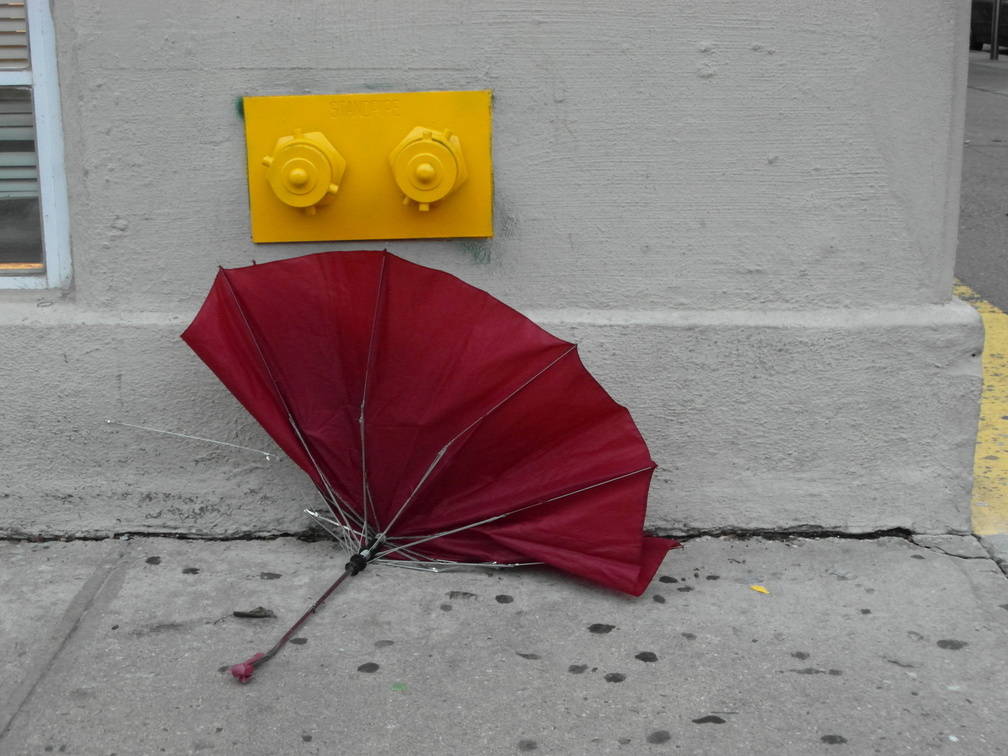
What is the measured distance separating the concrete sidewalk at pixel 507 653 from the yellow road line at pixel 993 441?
0.67ft

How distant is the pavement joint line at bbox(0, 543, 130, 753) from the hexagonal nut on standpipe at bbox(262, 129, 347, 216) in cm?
128

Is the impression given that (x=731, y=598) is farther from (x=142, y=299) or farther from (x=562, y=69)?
(x=142, y=299)

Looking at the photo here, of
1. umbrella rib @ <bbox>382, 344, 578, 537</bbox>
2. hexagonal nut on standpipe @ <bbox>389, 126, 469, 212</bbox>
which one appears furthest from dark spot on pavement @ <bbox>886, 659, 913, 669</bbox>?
hexagonal nut on standpipe @ <bbox>389, 126, 469, 212</bbox>

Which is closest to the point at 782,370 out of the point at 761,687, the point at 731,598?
the point at 731,598

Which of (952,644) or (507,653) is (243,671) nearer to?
(507,653)

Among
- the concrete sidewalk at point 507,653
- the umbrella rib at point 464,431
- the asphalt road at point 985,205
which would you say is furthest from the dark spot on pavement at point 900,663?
the asphalt road at point 985,205

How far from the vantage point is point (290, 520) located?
368cm

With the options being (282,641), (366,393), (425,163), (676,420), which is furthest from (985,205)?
(282,641)

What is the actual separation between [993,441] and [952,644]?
1495 millimetres

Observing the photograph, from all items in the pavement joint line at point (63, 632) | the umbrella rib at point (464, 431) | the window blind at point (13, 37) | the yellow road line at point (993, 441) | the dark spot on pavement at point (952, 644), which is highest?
the window blind at point (13, 37)

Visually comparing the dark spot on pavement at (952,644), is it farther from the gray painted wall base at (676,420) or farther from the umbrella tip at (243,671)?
the umbrella tip at (243,671)

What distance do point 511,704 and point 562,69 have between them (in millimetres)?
1827

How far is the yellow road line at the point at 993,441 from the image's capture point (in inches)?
147

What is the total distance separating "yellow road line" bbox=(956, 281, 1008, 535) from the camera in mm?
3736
